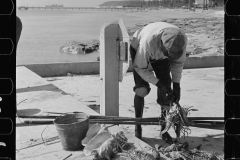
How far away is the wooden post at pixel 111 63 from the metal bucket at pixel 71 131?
2.95 feet

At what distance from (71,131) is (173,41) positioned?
1.83 metres

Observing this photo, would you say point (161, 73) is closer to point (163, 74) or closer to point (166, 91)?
point (163, 74)

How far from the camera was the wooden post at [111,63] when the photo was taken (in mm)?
5152

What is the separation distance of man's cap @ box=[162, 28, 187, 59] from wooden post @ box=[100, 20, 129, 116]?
2.29 ft

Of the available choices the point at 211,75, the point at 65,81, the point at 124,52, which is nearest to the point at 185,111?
the point at 124,52

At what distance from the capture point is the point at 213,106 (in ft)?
24.9

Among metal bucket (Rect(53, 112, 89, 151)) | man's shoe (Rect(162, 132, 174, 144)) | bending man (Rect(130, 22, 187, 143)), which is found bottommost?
man's shoe (Rect(162, 132, 174, 144))

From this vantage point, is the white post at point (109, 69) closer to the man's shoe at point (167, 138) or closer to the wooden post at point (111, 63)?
the wooden post at point (111, 63)

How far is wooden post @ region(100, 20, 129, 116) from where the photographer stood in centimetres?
515
